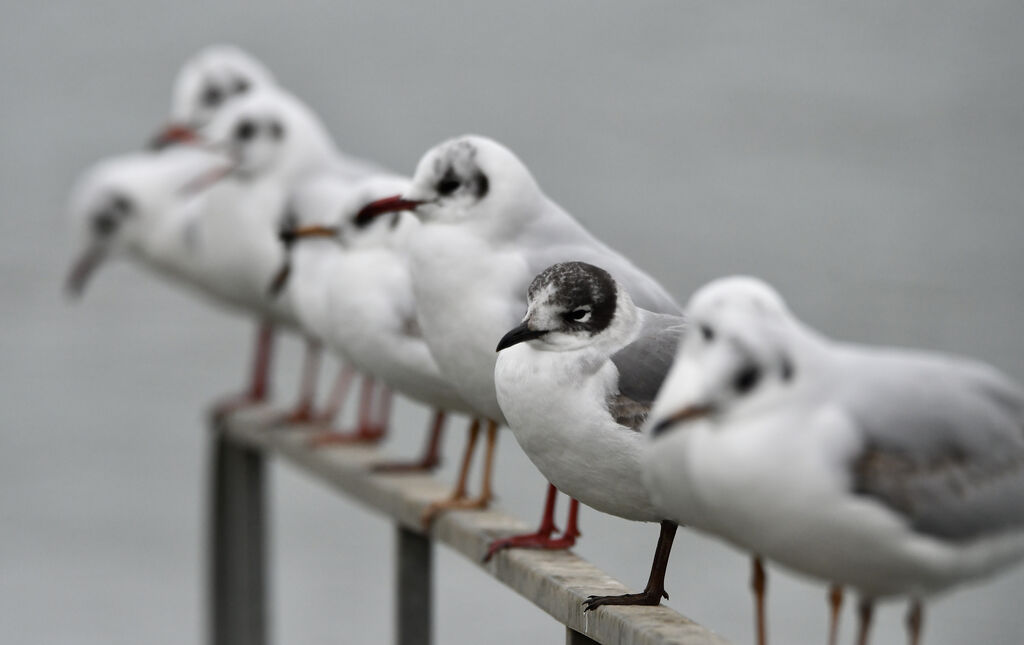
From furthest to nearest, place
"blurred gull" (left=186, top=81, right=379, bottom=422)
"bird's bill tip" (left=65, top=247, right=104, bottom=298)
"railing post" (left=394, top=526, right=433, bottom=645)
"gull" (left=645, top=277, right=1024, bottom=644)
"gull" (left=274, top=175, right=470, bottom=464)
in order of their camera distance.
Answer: "bird's bill tip" (left=65, top=247, right=104, bottom=298), "blurred gull" (left=186, top=81, right=379, bottom=422), "railing post" (left=394, top=526, right=433, bottom=645), "gull" (left=274, top=175, right=470, bottom=464), "gull" (left=645, top=277, right=1024, bottom=644)

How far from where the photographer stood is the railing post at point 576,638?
273 cm

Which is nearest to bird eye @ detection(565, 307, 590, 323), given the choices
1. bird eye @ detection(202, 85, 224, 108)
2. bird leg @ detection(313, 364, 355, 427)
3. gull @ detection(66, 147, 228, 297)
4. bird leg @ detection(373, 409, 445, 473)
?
bird leg @ detection(373, 409, 445, 473)

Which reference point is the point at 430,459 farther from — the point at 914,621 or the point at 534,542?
the point at 914,621

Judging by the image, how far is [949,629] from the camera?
698 cm

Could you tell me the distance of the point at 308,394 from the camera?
5320 millimetres

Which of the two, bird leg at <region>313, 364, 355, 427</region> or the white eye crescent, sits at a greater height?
the white eye crescent

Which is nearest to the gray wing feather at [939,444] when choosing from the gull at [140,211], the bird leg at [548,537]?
the bird leg at [548,537]

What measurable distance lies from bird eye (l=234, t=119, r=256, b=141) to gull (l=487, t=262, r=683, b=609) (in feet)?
9.20

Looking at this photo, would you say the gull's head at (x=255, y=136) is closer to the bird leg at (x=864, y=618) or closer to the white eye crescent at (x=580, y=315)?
the white eye crescent at (x=580, y=315)

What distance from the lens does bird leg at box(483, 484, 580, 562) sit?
3.11 meters

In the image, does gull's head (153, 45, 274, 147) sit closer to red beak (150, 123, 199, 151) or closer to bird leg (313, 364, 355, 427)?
red beak (150, 123, 199, 151)

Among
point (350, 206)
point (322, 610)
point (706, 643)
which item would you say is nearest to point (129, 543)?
point (322, 610)

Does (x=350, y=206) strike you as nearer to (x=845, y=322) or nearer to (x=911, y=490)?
(x=911, y=490)

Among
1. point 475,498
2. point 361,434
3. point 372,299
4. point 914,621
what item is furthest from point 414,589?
point 914,621
